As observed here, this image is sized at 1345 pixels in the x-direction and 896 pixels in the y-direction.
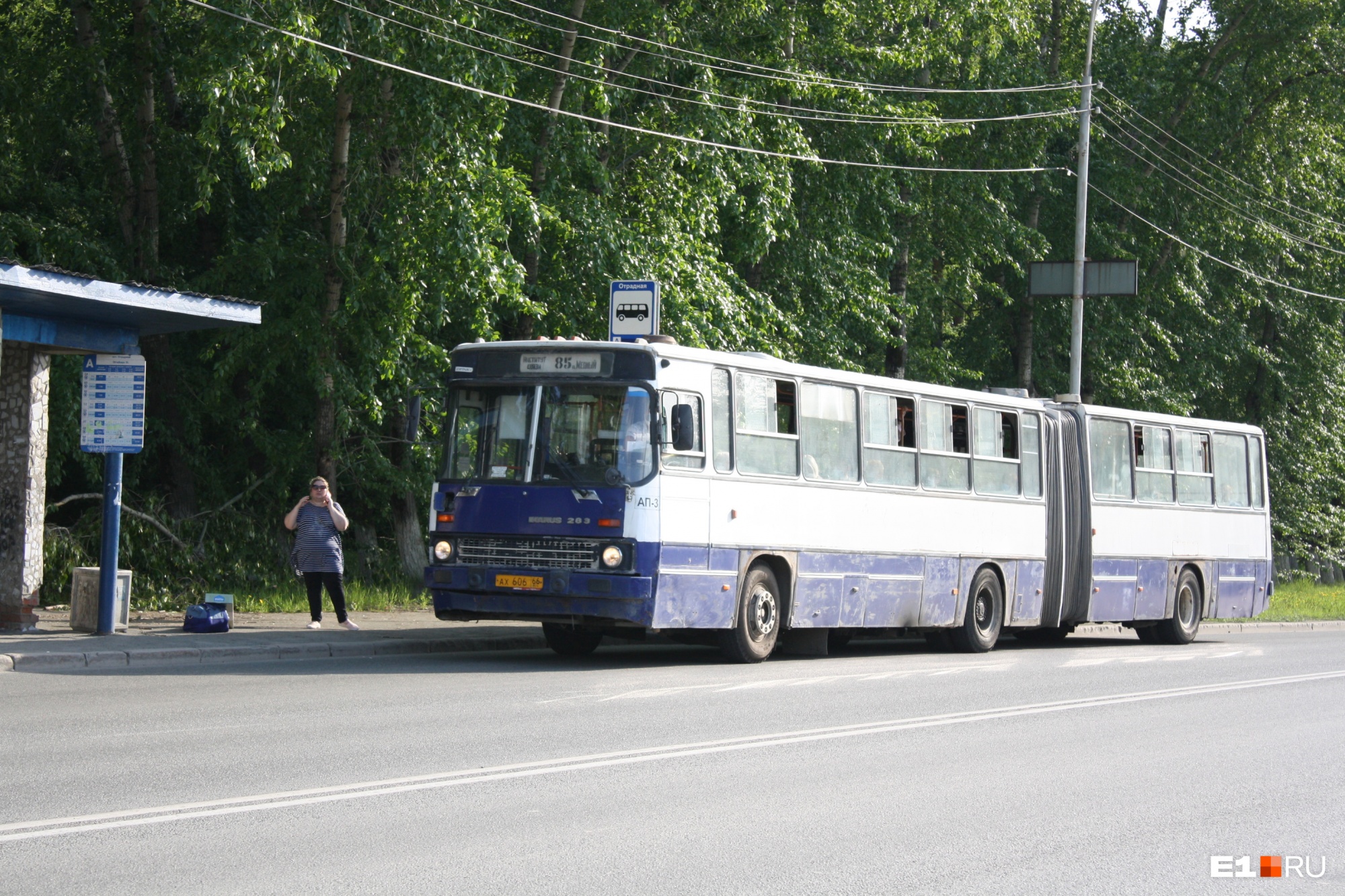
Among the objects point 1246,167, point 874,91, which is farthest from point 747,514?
point 1246,167

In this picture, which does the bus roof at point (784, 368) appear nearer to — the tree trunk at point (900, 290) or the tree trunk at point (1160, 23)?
the tree trunk at point (900, 290)

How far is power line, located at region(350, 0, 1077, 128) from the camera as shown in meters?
20.3

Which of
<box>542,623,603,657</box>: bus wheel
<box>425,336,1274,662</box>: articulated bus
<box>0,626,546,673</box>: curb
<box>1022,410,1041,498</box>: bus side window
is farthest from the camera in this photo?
<box>1022,410,1041,498</box>: bus side window

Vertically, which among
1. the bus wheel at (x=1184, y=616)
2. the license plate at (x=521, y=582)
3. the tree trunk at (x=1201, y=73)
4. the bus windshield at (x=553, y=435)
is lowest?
the bus wheel at (x=1184, y=616)

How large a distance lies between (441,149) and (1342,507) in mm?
33804


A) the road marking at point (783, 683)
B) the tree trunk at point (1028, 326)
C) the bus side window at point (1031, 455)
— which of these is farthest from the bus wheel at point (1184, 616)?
the tree trunk at point (1028, 326)

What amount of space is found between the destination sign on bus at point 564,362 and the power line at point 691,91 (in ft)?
17.7

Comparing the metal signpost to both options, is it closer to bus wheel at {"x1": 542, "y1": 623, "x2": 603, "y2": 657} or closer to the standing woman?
the standing woman

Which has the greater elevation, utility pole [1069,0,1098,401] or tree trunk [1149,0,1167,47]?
tree trunk [1149,0,1167,47]

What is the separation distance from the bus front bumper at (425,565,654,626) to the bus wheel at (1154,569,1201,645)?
12.5 meters

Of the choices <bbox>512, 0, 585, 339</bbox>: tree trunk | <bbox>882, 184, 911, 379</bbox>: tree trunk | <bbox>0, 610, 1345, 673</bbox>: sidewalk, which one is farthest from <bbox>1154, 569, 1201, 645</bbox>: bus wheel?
<bbox>512, 0, 585, 339</bbox>: tree trunk

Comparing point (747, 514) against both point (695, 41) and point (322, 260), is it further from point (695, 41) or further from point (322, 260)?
point (695, 41)

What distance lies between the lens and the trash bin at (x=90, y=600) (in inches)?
679

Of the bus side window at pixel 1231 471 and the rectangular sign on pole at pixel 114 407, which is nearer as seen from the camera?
the rectangular sign on pole at pixel 114 407
